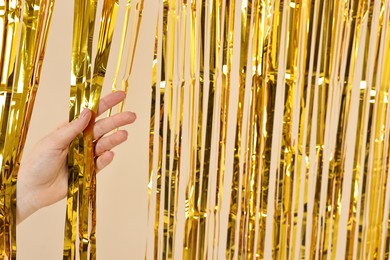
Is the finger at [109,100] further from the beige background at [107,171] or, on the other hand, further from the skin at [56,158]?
the beige background at [107,171]

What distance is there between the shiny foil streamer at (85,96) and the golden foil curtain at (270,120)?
86mm

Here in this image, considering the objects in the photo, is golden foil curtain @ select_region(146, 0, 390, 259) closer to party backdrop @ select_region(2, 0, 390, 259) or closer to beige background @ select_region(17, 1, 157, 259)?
party backdrop @ select_region(2, 0, 390, 259)

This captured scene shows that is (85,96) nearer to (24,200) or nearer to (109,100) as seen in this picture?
(109,100)

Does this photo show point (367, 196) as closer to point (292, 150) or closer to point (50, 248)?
point (292, 150)

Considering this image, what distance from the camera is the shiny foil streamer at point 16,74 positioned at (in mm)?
935

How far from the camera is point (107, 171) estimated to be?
157 centimetres

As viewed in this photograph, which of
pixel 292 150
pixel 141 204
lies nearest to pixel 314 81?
pixel 292 150

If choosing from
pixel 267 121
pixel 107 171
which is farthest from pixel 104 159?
pixel 107 171

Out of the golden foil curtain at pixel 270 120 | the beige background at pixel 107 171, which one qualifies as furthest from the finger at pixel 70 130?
the beige background at pixel 107 171

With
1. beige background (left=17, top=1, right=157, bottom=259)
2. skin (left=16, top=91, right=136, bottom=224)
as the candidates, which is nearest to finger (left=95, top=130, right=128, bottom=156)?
skin (left=16, top=91, right=136, bottom=224)

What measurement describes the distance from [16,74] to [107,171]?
0.66m

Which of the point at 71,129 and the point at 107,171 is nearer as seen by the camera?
the point at 71,129

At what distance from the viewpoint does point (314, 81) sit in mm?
1022

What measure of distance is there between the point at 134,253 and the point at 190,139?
25.8 inches
